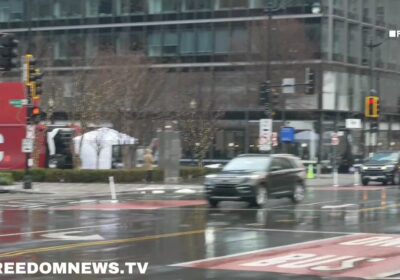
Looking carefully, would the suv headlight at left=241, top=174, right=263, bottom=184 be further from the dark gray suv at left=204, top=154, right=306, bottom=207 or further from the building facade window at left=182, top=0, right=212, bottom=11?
the building facade window at left=182, top=0, right=212, bottom=11

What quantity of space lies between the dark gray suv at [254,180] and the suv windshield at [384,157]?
14587 mm

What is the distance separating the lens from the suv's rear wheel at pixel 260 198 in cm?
2105

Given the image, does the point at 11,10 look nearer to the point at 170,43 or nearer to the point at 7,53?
the point at 170,43

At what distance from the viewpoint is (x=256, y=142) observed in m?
58.1

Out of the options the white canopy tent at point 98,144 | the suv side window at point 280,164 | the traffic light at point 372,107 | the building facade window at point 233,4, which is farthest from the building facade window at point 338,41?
the suv side window at point 280,164

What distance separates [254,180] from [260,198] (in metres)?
0.68

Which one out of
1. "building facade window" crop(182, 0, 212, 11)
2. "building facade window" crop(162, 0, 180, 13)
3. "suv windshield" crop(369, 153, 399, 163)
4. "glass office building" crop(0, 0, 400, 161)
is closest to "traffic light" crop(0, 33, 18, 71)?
"suv windshield" crop(369, 153, 399, 163)

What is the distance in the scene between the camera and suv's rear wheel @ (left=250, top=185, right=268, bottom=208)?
21047mm

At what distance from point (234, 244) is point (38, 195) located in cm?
1695

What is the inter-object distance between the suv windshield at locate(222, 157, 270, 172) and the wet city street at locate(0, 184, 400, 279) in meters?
1.24

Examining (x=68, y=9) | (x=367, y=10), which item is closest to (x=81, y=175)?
(x=68, y=9)

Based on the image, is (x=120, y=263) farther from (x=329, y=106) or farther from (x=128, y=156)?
(x=329, y=106)

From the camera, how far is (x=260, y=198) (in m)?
21.2

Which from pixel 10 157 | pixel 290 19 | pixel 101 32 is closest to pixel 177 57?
pixel 101 32
